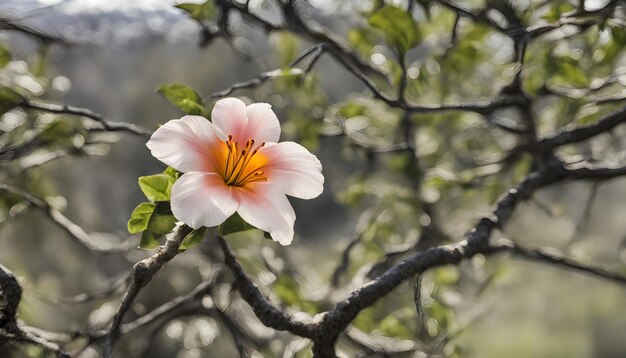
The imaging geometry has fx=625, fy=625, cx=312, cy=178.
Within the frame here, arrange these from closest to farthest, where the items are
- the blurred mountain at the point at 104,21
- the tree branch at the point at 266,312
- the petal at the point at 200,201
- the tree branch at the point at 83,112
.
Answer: the petal at the point at 200,201 → the tree branch at the point at 266,312 → the tree branch at the point at 83,112 → the blurred mountain at the point at 104,21

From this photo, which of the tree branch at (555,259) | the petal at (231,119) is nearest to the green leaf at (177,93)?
the petal at (231,119)

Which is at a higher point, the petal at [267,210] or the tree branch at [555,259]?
the petal at [267,210]

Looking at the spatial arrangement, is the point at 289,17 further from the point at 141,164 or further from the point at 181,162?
the point at 141,164

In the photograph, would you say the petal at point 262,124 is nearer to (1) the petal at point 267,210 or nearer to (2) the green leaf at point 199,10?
(1) the petal at point 267,210

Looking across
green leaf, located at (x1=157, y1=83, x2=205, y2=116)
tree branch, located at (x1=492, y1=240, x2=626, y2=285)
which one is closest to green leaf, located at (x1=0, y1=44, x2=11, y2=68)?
green leaf, located at (x1=157, y1=83, x2=205, y2=116)

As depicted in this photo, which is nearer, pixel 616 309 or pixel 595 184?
pixel 595 184

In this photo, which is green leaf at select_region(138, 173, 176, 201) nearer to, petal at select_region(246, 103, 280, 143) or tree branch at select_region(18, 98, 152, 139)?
petal at select_region(246, 103, 280, 143)

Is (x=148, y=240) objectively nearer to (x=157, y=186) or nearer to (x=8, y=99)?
(x=157, y=186)

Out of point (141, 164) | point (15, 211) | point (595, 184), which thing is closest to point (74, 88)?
point (141, 164)
